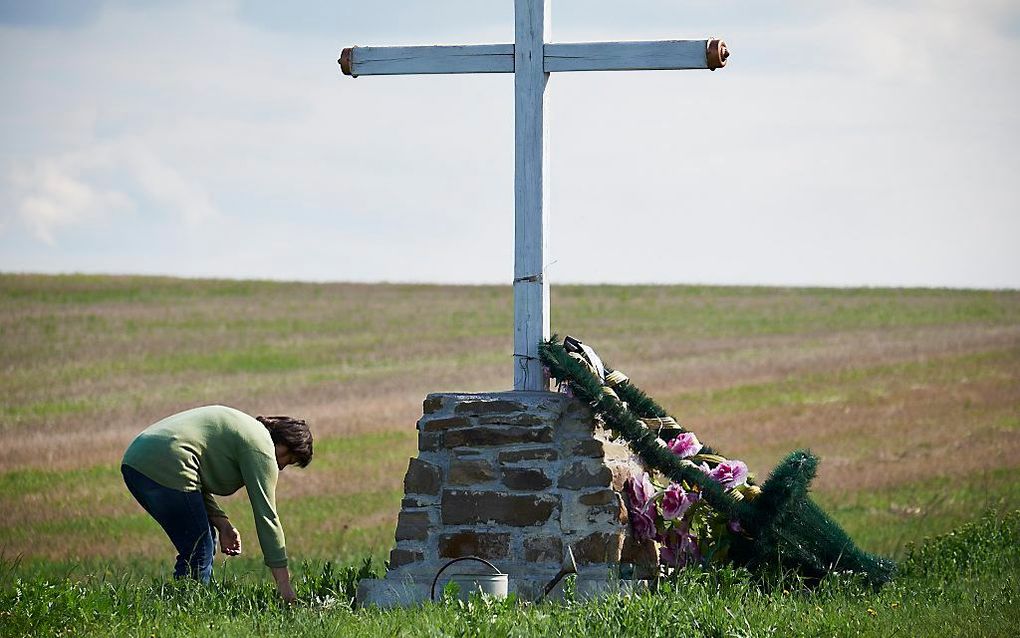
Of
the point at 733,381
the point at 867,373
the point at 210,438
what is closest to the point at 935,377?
the point at 867,373

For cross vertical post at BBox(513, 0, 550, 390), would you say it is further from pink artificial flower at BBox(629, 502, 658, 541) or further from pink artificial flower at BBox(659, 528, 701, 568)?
pink artificial flower at BBox(659, 528, 701, 568)

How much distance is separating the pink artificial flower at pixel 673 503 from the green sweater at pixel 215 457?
2.14m

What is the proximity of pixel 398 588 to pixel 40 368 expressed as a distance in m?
18.9

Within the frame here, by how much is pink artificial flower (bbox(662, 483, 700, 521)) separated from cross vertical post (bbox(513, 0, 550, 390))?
0.95 m

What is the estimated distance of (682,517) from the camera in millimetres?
7531

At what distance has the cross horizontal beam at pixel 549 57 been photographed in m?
7.42

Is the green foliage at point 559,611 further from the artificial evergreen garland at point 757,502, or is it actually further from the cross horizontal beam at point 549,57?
the cross horizontal beam at point 549,57

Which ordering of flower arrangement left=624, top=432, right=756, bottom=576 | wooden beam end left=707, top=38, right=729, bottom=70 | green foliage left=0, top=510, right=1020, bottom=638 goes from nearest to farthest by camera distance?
green foliage left=0, top=510, right=1020, bottom=638 → wooden beam end left=707, top=38, right=729, bottom=70 → flower arrangement left=624, top=432, right=756, bottom=576

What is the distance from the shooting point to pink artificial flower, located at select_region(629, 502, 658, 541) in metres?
7.41

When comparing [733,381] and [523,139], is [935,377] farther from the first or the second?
[523,139]

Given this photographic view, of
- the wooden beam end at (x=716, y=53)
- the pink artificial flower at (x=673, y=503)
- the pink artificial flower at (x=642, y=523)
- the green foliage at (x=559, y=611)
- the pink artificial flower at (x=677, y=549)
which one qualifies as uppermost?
the wooden beam end at (x=716, y=53)

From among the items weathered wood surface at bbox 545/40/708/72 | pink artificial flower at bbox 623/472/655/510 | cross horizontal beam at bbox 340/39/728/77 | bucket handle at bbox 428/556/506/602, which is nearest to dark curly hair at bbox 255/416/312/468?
bucket handle at bbox 428/556/506/602

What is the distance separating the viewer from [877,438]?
17766 millimetres

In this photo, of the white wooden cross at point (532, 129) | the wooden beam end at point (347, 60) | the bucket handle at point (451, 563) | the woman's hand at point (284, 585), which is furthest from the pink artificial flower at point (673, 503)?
the wooden beam end at point (347, 60)
